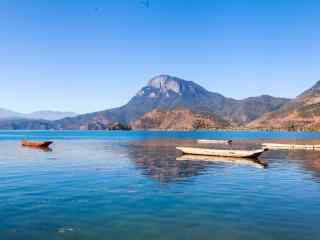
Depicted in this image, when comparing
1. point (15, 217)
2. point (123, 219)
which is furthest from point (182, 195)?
point (15, 217)

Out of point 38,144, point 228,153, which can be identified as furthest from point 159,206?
point 38,144

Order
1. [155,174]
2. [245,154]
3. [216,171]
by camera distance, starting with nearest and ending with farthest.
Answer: [155,174] → [216,171] → [245,154]

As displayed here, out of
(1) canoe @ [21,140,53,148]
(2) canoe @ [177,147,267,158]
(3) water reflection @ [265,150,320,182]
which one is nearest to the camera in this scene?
(3) water reflection @ [265,150,320,182]

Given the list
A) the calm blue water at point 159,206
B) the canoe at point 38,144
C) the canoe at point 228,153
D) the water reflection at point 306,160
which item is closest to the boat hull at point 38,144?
the canoe at point 38,144

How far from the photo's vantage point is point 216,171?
4934 cm

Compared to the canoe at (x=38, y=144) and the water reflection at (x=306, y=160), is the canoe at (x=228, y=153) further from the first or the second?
the canoe at (x=38, y=144)

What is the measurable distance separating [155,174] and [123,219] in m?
22.6

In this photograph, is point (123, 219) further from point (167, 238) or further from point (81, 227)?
point (167, 238)

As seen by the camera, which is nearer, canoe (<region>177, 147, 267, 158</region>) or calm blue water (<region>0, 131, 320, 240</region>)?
calm blue water (<region>0, 131, 320, 240</region>)

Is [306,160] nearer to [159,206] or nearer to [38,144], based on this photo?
[159,206]

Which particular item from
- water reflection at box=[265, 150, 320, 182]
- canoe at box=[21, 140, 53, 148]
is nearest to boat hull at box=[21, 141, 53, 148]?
canoe at box=[21, 140, 53, 148]

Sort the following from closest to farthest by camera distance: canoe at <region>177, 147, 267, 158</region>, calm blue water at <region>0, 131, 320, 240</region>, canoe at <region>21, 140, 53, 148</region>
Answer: calm blue water at <region>0, 131, 320, 240</region>
canoe at <region>177, 147, 267, 158</region>
canoe at <region>21, 140, 53, 148</region>

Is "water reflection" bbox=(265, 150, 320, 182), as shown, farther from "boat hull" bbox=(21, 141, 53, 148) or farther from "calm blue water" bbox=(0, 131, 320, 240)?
"boat hull" bbox=(21, 141, 53, 148)

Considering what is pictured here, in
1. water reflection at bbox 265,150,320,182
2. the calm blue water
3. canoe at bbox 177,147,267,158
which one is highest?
canoe at bbox 177,147,267,158
